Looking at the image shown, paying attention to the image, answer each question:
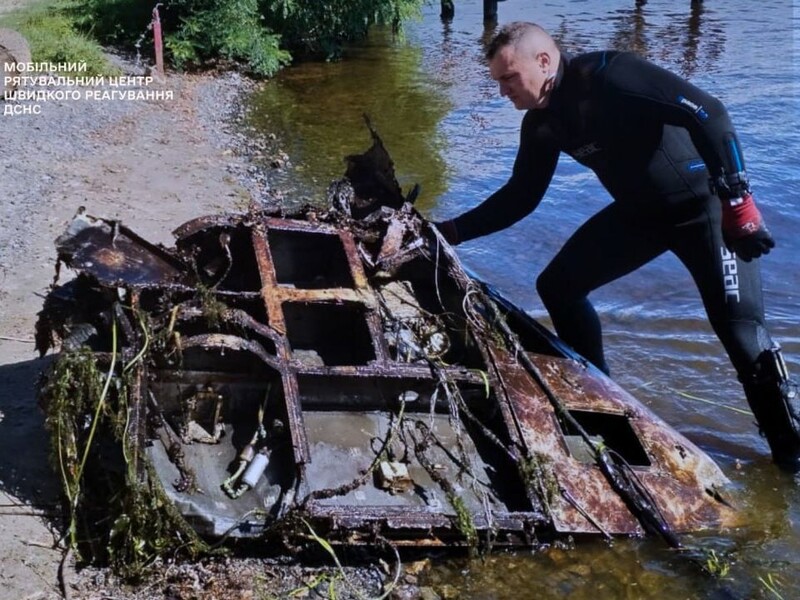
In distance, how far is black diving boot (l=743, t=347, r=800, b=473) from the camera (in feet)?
15.4

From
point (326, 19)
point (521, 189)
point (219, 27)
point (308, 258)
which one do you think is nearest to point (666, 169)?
point (521, 189)

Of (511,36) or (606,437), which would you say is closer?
(511,36)

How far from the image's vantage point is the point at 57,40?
15312mm

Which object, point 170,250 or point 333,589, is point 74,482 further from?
point 170,250

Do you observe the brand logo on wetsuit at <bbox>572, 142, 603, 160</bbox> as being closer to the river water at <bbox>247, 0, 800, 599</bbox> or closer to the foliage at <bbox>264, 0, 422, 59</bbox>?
the river water at <bbox>247, 0, 800, 599</bbox>

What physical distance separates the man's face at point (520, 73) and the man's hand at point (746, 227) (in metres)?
1.08

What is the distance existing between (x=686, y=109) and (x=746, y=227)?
624mm

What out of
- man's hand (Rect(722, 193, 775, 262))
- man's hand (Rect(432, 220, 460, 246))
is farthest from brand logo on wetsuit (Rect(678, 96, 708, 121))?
man's hand (Rect(432, 220, 460, 246))

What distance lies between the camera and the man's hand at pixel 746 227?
168 inches

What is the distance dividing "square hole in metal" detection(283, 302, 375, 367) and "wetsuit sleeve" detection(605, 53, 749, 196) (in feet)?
5.71

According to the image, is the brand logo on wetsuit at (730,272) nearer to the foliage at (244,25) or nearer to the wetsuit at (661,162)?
the wetsuit at (661,162)

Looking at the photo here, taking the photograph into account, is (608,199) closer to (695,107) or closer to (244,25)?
(695,107)

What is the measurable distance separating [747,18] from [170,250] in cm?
2063

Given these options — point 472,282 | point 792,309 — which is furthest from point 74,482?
point 792,309
